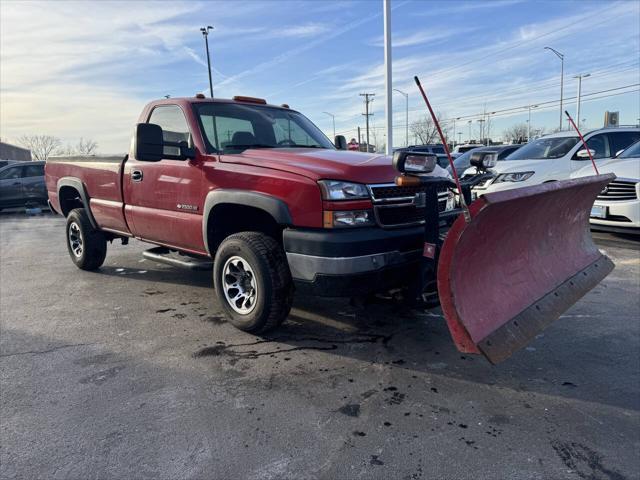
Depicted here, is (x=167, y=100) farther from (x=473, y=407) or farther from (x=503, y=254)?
(x=473, y=407)

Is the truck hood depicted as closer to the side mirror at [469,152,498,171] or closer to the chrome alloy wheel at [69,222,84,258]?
the side mirror at [469,152,498,171]

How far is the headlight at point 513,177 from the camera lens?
8.88 m

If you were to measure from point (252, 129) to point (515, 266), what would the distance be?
112 inches

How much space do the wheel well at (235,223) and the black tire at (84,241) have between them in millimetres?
2785

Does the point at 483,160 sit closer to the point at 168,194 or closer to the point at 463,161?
the point at 168,194

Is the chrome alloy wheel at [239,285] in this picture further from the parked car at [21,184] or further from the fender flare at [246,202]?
the parked car at [21,184]

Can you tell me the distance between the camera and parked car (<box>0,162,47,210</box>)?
15438 mm

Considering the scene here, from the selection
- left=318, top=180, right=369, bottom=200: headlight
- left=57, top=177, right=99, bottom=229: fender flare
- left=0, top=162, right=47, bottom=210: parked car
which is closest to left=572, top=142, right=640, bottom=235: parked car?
left=318, top=180, right=369, bottom=200: headlight

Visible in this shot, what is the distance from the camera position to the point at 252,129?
488 cm

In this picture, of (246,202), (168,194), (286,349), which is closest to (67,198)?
(168,194)

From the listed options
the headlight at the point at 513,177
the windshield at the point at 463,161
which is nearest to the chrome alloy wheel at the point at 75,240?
the headlight at the point at 513,177

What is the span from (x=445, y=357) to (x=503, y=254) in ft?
3.01

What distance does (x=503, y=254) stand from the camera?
11.3 feet

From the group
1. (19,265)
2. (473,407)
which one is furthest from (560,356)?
(19,265)
